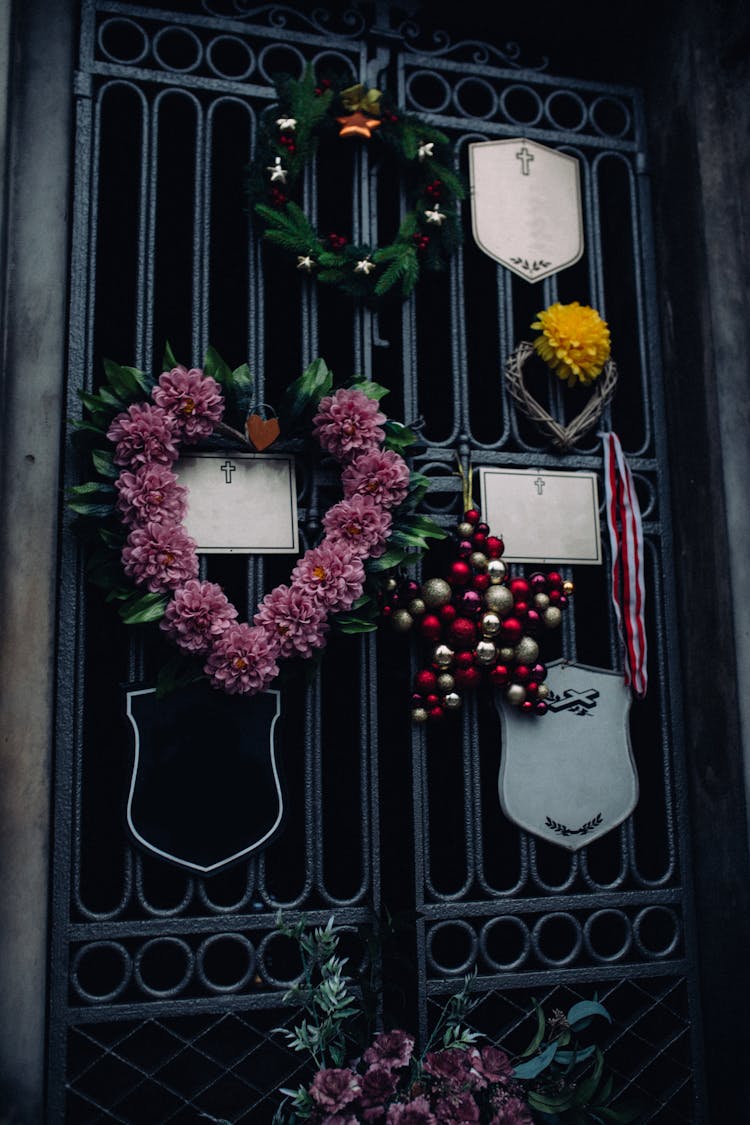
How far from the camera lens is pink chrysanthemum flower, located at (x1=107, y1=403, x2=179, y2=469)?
271cm

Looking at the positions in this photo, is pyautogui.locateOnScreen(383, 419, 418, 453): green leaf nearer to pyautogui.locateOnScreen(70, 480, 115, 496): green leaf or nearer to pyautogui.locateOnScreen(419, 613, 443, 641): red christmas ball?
pyautogui.locateOnScreen(419, 613, 443, 641): red christmas ball

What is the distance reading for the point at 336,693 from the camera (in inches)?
118

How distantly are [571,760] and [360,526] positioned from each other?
1072 mm

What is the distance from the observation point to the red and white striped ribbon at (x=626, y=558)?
3.12m

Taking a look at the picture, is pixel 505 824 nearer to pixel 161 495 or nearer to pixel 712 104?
pixel 161 495

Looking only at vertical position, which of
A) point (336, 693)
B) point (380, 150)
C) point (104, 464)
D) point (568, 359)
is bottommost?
point (336, 693)

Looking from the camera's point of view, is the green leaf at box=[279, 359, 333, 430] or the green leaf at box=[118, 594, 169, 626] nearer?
the green leaf at box=[118, 594, 169, 626]

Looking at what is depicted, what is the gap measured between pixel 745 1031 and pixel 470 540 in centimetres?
179

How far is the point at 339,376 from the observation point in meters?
3.16

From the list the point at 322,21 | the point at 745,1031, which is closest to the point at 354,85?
the point at 322,21

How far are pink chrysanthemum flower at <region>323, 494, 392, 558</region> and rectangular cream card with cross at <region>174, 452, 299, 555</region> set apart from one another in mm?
178

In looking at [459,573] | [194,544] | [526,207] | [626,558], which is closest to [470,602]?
[459,573]

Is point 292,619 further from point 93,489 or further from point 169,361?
point 169,361

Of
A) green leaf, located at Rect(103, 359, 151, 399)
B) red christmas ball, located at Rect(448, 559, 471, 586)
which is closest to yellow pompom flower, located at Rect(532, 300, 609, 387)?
red christmas ball, located at Rect(448, 559, 471, 586)
